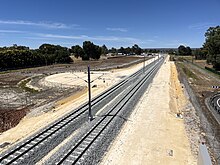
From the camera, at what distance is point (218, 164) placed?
15172mm

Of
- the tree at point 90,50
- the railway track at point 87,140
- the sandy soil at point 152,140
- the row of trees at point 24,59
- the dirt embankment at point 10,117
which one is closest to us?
the railway track at point 87,140

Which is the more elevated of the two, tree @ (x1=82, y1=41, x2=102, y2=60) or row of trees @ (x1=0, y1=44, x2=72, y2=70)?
tree @ (x1=82, y1=41, x2=102, y2=60)

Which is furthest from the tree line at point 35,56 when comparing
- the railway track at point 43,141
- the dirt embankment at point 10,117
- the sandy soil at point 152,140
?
the sandy soil at point 152,140

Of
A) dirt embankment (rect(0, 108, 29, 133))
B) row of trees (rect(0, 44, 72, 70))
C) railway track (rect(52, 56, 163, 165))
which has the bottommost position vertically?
dirt embankment (rect(0, 108, 29, 133))

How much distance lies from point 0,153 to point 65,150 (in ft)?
14.8

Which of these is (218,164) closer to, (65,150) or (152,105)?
(65,150)

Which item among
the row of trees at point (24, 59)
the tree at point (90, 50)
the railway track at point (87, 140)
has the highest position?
the tree at point (90, 50)

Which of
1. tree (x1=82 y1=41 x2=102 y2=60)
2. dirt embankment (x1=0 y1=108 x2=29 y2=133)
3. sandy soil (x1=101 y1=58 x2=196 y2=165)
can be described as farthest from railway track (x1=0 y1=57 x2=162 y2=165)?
tree (x1=82 y1=41 x2=102 y2=60)

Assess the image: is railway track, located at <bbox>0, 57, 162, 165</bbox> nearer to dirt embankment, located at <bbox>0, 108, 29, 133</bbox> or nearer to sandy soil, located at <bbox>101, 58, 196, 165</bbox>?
sandy soil, located at <bbox>101, 58, 196, 165</bbox>

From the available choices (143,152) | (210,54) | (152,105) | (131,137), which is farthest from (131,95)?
(210,54)

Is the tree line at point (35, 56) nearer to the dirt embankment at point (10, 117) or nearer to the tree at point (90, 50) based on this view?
the tree at point (90, 50)

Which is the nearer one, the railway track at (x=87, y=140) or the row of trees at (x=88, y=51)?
the railway track at (x=87, y=140)

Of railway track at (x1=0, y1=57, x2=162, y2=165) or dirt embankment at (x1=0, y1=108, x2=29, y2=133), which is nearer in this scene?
railway track at (x1=0, y1=57, x2=162, y2=165)

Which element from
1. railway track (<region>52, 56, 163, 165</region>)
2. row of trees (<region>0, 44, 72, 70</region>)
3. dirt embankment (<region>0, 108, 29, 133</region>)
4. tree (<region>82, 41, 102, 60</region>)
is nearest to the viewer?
railway track (<region>52, 56, 163, 165</region>)
